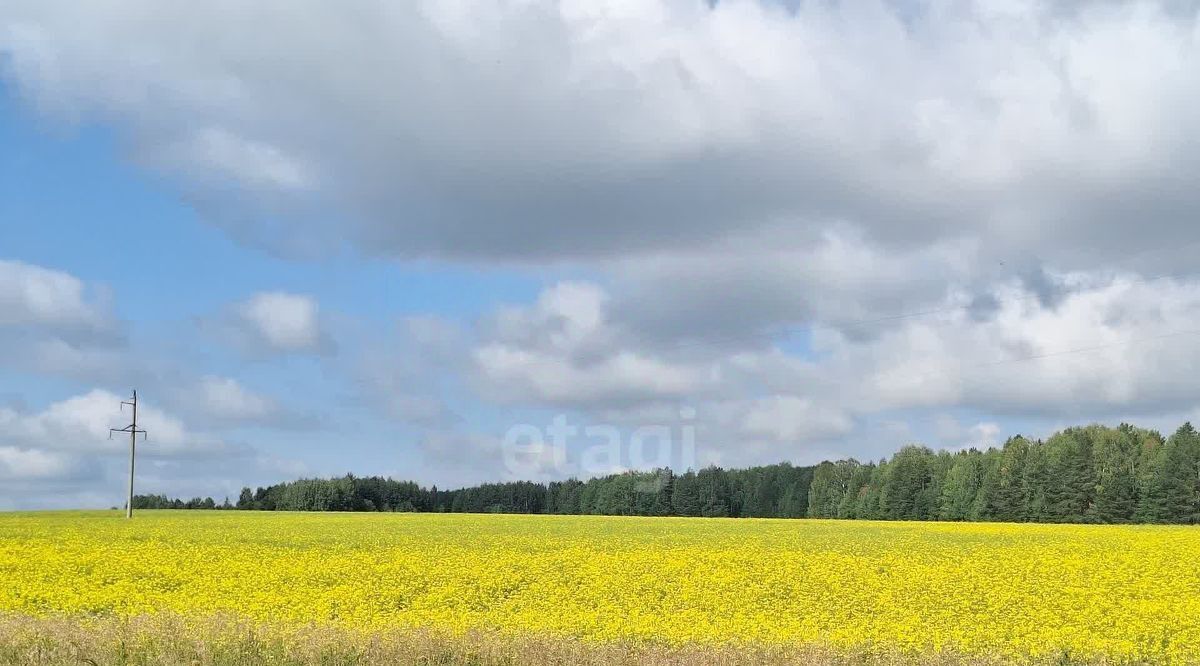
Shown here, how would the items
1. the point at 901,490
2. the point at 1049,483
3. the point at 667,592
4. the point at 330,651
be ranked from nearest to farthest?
the point at 330,651 < the point at 667,592 < the point at 1049,483 < the point at 901,490

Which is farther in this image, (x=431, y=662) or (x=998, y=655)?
(x=998, y=655)

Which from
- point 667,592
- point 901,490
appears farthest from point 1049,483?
point 667,592

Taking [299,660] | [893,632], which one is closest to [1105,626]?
[893,632]

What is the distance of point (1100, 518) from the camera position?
9919cm

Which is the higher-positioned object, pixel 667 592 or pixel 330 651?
pixel 330 651

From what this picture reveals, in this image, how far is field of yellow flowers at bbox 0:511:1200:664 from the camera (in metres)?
18.2

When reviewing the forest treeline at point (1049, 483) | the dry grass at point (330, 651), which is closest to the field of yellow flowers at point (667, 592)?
the dry grass at point (330, 651)

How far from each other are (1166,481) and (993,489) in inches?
734

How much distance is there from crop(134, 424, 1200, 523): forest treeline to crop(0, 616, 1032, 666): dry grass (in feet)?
314

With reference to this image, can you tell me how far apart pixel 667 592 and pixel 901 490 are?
355 ft

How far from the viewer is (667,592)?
24047 mm

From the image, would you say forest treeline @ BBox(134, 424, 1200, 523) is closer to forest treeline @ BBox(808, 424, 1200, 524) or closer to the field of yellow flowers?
forest treeline @ BBox(808, 424, 1200, 524)

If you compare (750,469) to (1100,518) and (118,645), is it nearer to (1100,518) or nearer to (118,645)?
(1100,518)

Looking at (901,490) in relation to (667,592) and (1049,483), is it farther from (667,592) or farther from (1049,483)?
(667,592)
